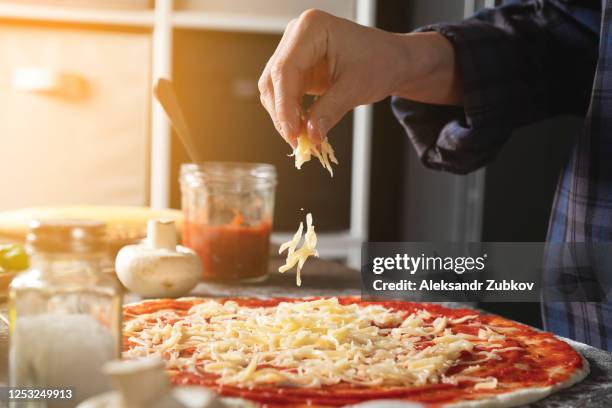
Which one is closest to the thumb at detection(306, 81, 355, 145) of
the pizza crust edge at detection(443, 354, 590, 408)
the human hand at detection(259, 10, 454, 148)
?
the human hand at detection(259, 10, 454, 148)

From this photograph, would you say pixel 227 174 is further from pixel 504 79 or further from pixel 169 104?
pixel 504 79

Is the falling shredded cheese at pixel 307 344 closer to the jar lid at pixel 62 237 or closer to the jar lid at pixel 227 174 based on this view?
the jar lid at pixel 62 237

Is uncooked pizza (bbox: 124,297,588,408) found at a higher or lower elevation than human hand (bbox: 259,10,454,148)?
lower

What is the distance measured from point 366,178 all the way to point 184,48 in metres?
0.77

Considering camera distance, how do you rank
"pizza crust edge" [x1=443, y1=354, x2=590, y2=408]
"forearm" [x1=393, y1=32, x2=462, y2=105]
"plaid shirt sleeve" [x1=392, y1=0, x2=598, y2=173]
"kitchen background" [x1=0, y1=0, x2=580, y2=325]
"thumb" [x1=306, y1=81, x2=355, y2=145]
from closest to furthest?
"pizza crust edge" [x1=443, y1=354, x2=590, y2=408], "thumb" [x1=306, y1=81, x2=355, y2=145], "forearm" [x1=393, y1=32, x2=462, y2=105], "plaid shirt sleeve" [x1=392, y1=0, x2=598, y2=173], "kitchen background" [x1=0, y1=0, x2=580, y2=325]

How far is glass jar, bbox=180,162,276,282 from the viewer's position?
1532 mm

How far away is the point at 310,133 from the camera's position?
115cm

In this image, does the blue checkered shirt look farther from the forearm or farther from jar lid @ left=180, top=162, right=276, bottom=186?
jar lid @ left=180, top=162, right=276, bottom=186

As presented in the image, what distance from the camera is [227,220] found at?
1.55 metres

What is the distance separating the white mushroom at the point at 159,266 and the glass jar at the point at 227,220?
0.15m

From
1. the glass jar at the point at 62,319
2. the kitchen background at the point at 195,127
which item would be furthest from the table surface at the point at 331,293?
the kitchen background at the point at 195,127

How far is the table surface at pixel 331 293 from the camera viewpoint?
→ 879 millimetres

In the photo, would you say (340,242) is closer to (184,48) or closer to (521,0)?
(184,48)

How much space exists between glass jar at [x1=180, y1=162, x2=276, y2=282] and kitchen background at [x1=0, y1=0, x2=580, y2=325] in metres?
1.27
